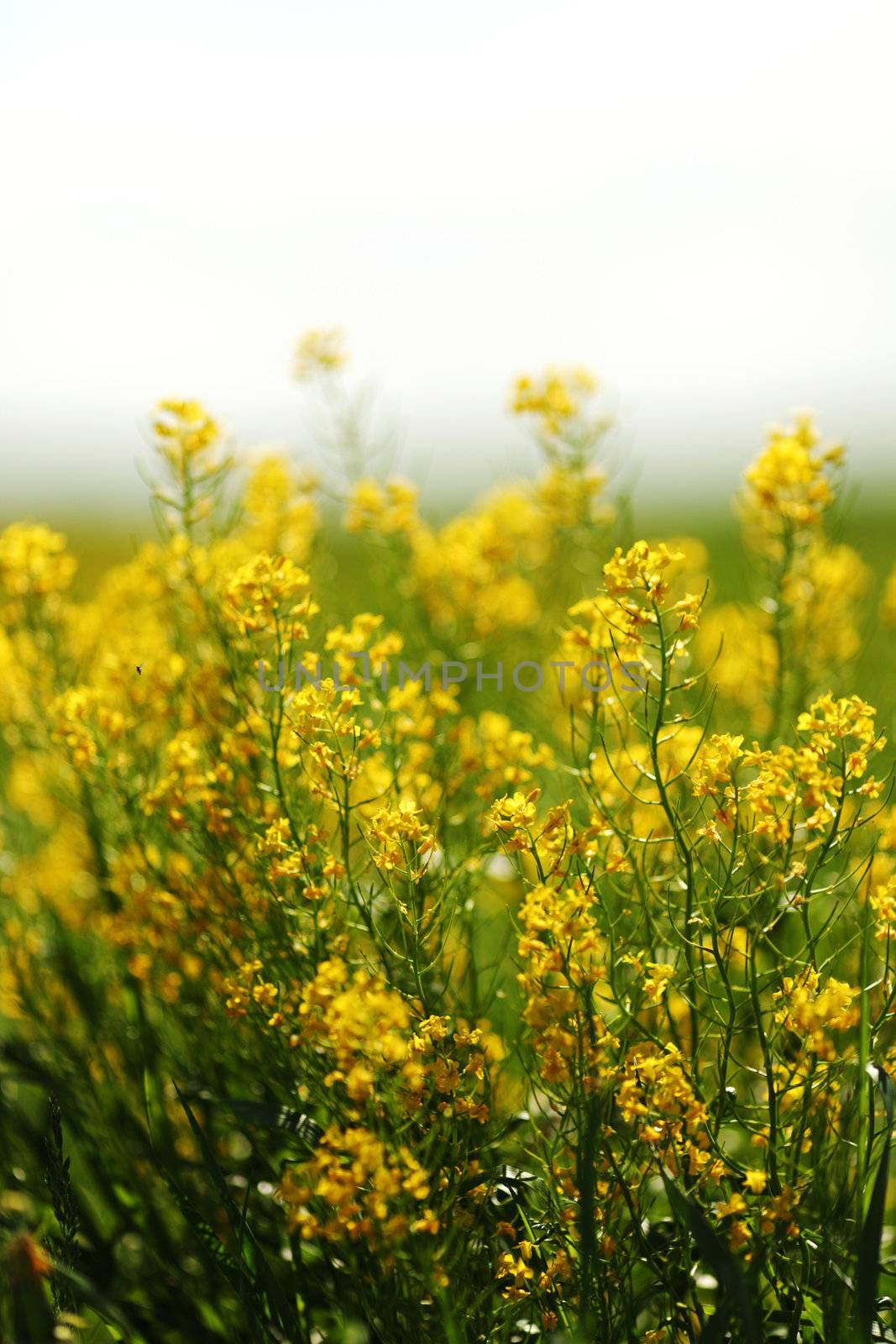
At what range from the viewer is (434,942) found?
222 cm

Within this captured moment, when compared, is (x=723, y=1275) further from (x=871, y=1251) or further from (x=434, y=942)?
(x=434, y=942)

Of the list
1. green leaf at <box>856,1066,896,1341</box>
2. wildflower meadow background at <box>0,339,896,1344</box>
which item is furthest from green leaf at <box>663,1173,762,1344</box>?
green leaf at <box>856,1066,896,1341</box>

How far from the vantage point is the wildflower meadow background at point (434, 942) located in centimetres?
164

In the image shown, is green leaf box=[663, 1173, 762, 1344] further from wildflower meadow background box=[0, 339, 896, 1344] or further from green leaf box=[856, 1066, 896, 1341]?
green leaf box=[856, 1066, 896, 1341]

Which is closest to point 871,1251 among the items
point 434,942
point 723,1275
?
point 723,1275

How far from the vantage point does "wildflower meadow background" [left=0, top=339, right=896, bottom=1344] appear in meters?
1.64

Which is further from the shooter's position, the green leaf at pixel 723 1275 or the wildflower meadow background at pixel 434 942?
the wildflower meadow background at pixel 434 942

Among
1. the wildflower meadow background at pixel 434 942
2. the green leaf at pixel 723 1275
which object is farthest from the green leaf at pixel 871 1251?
the green leaf at pixel 723 1275

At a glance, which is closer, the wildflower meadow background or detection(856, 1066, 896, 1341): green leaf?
detection(856, 1066, 896, 1341): green leaf

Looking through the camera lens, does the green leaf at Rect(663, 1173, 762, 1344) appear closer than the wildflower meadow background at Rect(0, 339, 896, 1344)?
Yes

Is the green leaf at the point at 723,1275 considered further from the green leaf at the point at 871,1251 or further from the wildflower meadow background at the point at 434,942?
the green leaf at the point at 871,1251

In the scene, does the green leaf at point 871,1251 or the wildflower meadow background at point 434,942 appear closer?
the green leaf at point 871,1251

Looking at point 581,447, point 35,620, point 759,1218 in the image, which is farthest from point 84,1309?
point 581,447

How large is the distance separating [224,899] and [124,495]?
61.4m
